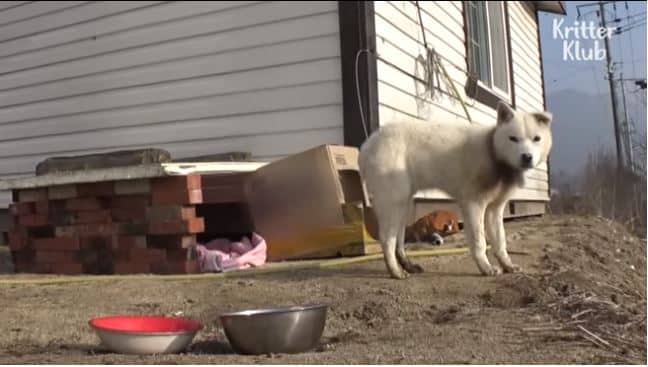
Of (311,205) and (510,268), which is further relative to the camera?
(311,205)

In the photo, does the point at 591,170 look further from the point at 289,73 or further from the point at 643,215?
the point at 289,73

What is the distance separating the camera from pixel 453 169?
4082 millimetres

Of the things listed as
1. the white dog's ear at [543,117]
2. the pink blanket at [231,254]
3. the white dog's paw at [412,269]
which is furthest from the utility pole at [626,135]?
the pink blanket at [231,254]

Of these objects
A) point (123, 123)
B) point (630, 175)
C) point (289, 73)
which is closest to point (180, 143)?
point (123, 123)

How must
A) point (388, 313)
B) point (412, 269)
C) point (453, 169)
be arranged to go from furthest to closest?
point (412, 269)
point (453, 169)
point (388, 313)

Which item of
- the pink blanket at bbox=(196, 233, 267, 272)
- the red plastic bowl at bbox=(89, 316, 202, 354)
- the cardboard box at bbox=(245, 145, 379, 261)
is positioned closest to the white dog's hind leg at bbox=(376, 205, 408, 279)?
the cardboard box at bbox=(245, 145, 379, 261)

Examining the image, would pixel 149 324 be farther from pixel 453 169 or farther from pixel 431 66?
pixel 431 66

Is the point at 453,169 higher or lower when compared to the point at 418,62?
lower

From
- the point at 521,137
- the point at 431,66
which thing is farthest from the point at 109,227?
the point at 431,66

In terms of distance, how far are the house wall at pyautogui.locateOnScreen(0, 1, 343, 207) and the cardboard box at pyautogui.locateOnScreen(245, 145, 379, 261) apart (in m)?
0.81

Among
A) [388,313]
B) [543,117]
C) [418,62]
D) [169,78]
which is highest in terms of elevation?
[418,62]

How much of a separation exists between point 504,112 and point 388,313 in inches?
53.8

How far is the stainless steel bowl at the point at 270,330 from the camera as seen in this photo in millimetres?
2729

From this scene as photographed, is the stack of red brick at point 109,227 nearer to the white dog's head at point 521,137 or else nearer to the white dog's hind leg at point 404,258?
the white dog's hind leg at point 404,258
